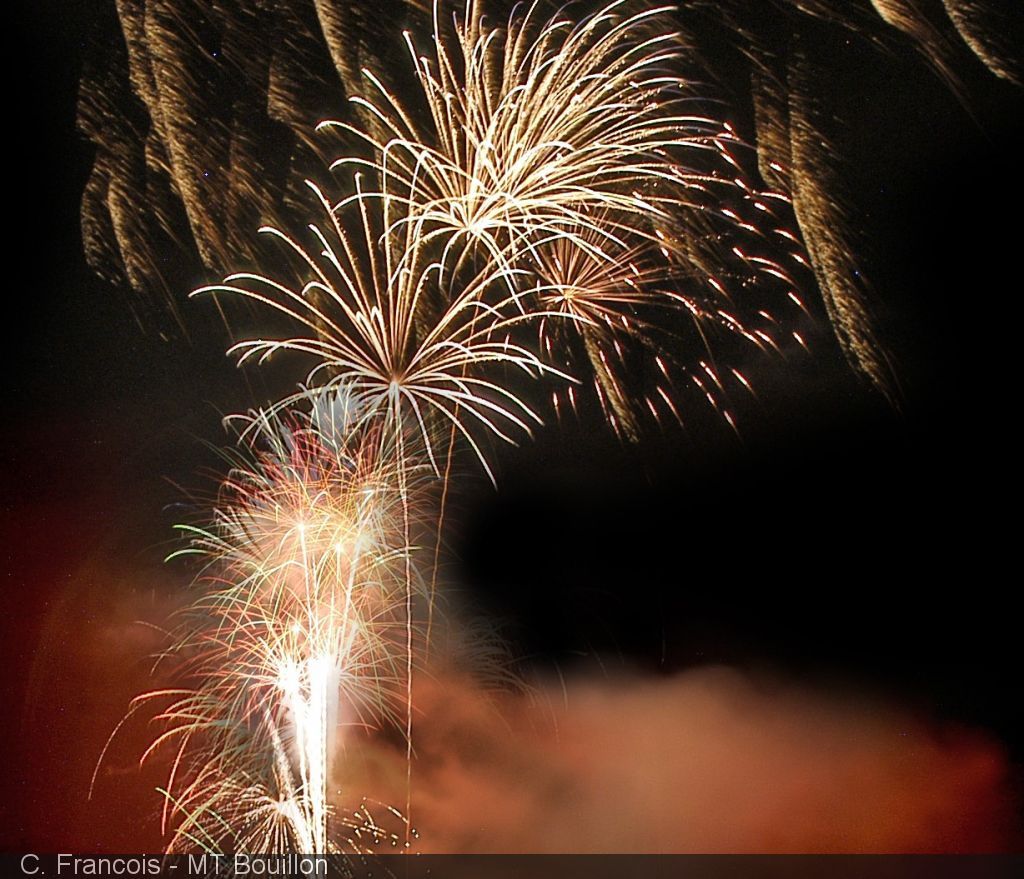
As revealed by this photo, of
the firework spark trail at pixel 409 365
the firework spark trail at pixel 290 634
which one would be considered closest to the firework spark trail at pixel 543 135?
the firework spark trail at pixel 409 365

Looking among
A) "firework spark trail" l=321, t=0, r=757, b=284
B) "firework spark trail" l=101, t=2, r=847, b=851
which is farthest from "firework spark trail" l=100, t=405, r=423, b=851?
"firework spark trail" l=321, t=0, r=757, b=284

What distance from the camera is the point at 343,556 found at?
261 centimetres

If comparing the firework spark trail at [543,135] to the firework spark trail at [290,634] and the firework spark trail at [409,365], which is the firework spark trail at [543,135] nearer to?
the firework spark trail at [409,365]

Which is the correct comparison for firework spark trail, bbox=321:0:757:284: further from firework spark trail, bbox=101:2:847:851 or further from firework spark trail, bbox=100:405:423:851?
firework spark trail, bbox=100:405:423:851

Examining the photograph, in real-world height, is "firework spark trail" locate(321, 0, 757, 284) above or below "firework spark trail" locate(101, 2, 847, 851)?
above

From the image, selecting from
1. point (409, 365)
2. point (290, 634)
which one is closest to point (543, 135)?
point (409, 365)

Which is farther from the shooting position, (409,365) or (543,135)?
(409,365)

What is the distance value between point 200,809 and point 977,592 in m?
2.46

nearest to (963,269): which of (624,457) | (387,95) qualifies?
(624,457)

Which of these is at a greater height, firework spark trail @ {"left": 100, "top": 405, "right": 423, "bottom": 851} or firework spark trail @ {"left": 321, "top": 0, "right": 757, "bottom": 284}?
firework spark trail @ {"left": 321, "top": 0, "right": 757, "bottom": 284}

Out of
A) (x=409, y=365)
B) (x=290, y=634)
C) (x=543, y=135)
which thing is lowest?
(x=290, y=634)

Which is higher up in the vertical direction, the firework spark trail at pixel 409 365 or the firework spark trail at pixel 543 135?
the firework spark trail at pixel 543 135

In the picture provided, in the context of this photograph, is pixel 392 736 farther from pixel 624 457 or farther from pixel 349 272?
pixel 349 272

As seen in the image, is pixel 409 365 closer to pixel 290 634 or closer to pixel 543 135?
pixel 543 135
